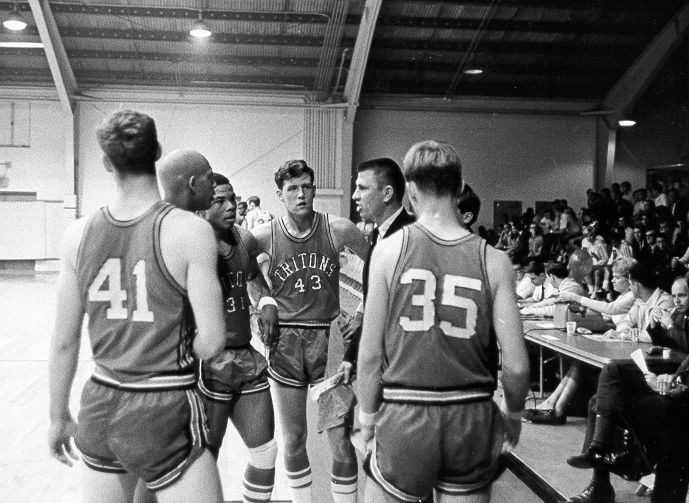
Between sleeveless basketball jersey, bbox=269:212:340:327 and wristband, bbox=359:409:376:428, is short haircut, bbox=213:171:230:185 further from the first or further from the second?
wristband, bbox=359:409:376:428

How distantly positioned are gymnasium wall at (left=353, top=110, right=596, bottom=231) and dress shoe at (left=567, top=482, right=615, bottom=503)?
54.6 feet

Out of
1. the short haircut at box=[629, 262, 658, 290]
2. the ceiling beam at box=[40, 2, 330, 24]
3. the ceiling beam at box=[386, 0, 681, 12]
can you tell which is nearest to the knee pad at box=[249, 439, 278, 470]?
the short haircut at box=[629, 262, 658, 290]

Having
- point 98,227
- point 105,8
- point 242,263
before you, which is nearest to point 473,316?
point 98,227

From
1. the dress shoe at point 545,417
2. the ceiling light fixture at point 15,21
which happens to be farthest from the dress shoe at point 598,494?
the ceiling light fixture at point 15,21

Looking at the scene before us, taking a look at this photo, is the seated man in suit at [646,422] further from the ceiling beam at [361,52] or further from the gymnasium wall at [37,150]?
the gymnasium wall at [37,150]

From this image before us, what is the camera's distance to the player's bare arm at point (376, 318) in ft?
7.61

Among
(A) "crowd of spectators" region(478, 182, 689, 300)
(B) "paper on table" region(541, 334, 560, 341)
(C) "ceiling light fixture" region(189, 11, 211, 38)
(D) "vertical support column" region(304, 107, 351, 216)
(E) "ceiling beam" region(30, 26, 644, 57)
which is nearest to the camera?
(B) "paper on table" region(541, 334, 560, 341)

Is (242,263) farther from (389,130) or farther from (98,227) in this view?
(389,130)

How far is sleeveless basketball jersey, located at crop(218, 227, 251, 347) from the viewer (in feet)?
11.1

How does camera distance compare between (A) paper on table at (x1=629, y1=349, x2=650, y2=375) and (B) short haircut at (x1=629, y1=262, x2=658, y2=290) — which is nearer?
(A) paper on table at (x1=629, y1=349, x2=650, y2=375)

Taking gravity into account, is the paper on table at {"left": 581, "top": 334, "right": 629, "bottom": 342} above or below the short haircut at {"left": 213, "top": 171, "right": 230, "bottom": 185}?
below

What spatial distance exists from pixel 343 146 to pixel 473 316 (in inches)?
705

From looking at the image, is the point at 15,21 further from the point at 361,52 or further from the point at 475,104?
the point at 475,104

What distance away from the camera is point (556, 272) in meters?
8.16
